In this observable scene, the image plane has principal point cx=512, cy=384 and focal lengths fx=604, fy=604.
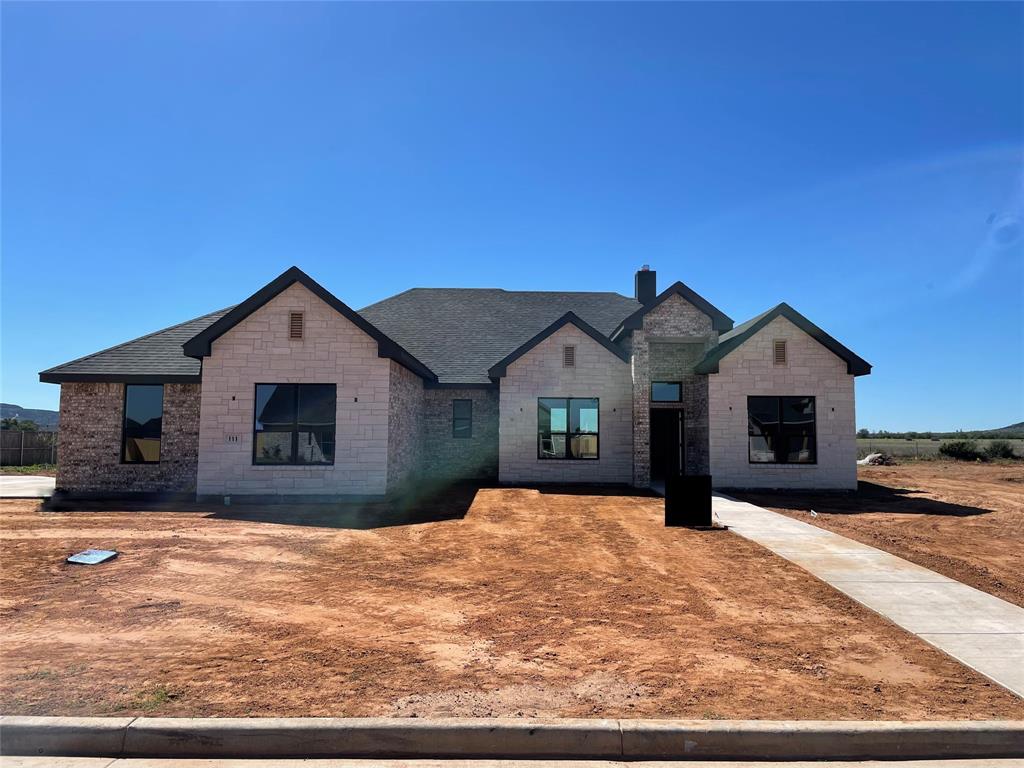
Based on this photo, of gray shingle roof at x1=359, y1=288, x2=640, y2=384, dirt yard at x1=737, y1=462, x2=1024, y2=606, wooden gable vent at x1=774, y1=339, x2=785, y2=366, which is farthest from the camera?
gray shingle roof at x1=359, y1=288, x2=640, y2=384

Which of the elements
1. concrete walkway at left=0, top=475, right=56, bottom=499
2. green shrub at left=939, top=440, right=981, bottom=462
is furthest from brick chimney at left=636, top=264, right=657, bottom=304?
green shrub at left=939, top=440, right=981, bottom=462

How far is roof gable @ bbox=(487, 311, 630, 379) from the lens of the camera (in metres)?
19.5

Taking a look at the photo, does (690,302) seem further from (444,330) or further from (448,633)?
(448,633)

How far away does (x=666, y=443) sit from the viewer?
21484mm

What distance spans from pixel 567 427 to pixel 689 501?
7.66 metres

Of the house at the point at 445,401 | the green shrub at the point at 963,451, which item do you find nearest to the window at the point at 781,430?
the house at the point at 445,401

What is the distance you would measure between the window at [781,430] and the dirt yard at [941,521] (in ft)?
4.52

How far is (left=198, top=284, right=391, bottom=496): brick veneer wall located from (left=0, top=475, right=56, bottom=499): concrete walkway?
5146 mm

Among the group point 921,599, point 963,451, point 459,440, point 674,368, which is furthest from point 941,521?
point 963,451

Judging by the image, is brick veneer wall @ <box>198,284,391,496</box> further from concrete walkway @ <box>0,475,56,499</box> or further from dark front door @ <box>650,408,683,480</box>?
dark front door @ <box>650,408,683,480</box>

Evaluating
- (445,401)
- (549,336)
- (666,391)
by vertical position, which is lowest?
(445,401)

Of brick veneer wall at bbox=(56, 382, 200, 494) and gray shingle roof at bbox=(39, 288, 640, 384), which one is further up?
gray shingle roof at bbox=(39, 288, 640, 384)

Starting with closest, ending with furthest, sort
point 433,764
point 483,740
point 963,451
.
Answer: point 433,764 → point 483,740 → point 963,451

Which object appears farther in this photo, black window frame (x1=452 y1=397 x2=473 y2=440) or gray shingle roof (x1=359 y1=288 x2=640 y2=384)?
gray shingle roof (x1=359 y1=288 x2=640 y2=384)
